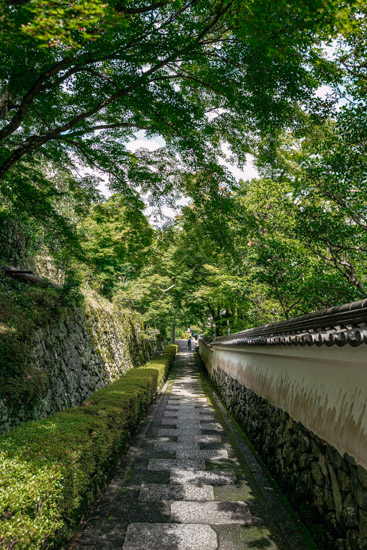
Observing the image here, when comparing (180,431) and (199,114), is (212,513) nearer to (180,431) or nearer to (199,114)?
(180,431)

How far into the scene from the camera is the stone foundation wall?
19.1 ft

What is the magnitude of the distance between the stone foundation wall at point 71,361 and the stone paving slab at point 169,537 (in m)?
2.60

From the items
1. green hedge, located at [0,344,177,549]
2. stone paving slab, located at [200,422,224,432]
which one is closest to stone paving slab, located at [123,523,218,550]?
green hedge, located at [0,344,177,549]

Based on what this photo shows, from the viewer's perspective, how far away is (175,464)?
5750mm

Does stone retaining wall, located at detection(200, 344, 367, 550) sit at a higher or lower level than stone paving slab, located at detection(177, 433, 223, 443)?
higher

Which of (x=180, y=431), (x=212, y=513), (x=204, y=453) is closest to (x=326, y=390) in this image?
(x=212, y=513)

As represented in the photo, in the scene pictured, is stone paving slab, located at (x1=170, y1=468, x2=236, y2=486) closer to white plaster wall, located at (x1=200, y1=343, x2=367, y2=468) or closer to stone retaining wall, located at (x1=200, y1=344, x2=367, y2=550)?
stone retaining wall, located at (x1=200, y1=344, x2=367, y2=550)

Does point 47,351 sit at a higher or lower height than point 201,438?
higher

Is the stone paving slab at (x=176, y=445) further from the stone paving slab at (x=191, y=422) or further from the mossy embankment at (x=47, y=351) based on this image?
the mossy embankment at (x=47, y=351)

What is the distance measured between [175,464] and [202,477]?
707 millimetres

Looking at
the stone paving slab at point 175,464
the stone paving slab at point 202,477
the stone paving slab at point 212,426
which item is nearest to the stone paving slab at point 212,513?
the stone paving slab at point 202,477

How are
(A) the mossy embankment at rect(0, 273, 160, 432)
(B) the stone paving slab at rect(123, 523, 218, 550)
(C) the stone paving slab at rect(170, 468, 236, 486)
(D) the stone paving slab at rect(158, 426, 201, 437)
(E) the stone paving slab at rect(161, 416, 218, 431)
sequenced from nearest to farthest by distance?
(B) the stone paving slab at rect(123, 523, 218, 550) < (C) the stone paving slab at rect(170, 468, 236, 486) < (A) the mossy embankment at rect(0, 273, 160, 432) < (D) the stone paving slab at rect(158, 426, 201, 437) < (E) the stone paving slab at rect(161, 416, 218, 431)

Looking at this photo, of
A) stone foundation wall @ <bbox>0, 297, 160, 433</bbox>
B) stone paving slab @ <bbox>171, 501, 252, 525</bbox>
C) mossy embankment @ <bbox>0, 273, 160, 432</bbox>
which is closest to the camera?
stone paving slab @ <bbox>171, 501, 252, 525</bbox>

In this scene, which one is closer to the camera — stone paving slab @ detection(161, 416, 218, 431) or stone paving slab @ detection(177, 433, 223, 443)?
stone paving slab @ detection(177, 433, 223, 443)
